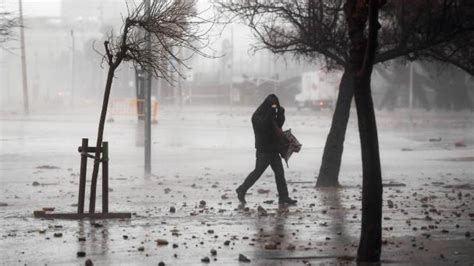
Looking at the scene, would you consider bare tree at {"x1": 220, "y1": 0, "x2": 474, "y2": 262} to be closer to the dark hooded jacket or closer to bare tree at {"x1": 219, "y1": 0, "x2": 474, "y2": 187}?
bare tree at {"x1": 219, "y1": 0, "x2": 474, "y2": 187}

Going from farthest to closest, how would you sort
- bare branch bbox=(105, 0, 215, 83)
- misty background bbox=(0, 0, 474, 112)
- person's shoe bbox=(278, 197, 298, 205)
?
1. misty background bbox=(0, 0, 474, 112)
2. person's shoe bbox=(278, 197, 298, 205)
3. bare branch bbox=(105, 0, 215, 83)

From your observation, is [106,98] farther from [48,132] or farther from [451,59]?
[48,132]

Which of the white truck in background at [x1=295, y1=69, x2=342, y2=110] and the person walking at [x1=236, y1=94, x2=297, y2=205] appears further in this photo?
the white truck in background at [x1=295, y1=69, x2=342, y2=110]

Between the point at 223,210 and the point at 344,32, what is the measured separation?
4774 millimetres

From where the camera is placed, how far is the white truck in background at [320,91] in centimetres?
7475

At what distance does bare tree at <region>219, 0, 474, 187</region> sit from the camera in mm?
16188

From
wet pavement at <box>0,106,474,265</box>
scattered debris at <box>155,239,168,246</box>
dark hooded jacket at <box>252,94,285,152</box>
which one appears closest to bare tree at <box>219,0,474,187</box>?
wet pavement at <box>0,106,474,265</box>

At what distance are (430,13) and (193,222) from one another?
20.1ft

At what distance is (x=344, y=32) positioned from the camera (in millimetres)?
17625

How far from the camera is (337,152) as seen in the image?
61.7ft

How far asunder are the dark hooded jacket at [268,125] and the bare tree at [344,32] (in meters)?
2.08

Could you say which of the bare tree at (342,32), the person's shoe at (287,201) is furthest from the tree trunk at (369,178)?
the person's shoe at (287,201)

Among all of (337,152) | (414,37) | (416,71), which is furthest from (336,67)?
(416,71)

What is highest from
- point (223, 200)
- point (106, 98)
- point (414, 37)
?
point (414, 37)
